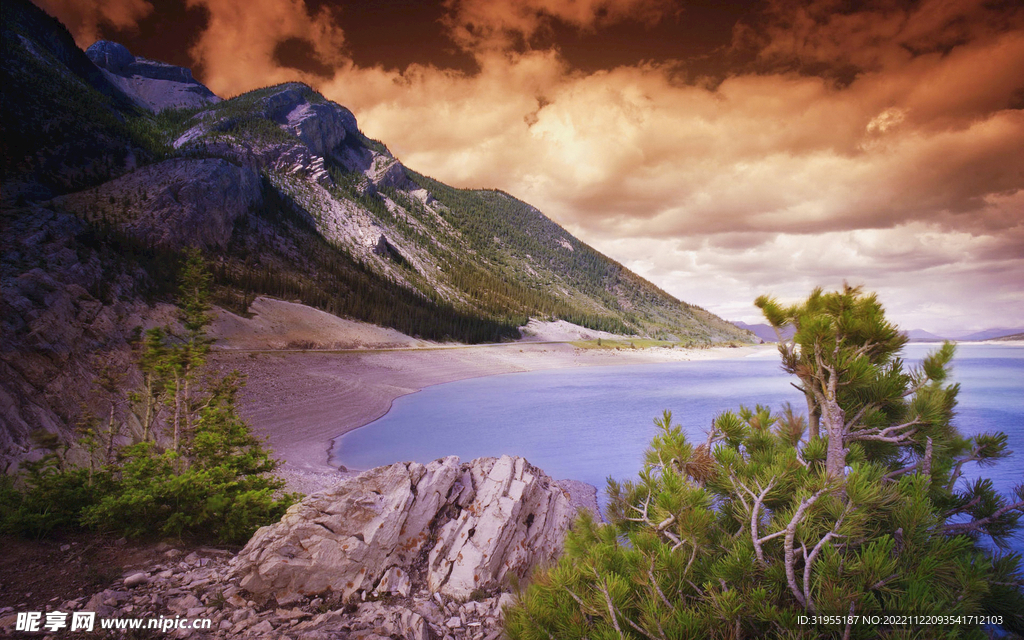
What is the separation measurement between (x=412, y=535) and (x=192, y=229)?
66.1 metres

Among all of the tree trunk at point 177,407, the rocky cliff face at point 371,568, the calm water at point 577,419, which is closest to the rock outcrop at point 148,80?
the calm water at point 577,419

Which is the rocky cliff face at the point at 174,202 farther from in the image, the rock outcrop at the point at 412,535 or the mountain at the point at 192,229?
the rock outcrop at the point at 412,535

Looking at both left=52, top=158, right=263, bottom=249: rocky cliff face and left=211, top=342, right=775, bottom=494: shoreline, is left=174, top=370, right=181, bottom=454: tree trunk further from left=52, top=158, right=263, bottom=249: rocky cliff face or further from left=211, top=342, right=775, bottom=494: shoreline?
left=52, top=158, right=263, bottom=249: rocky cliff face

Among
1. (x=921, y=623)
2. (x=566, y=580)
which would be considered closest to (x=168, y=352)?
(x=566, y=580)

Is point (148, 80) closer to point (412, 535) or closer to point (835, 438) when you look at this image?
point (412, 535)

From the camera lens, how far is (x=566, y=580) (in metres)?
2.64

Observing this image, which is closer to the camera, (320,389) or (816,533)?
(816,533)

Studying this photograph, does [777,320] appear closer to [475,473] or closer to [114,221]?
[475,473]

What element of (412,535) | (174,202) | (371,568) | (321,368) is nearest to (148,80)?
(174,202)

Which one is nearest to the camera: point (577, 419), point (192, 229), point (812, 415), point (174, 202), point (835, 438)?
point (835, 438)

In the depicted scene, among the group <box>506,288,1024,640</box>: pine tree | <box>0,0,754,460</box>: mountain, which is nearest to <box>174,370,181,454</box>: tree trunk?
<box>0,0,754,460</box>: mountain

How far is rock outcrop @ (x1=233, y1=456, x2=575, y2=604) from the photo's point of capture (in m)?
3.85

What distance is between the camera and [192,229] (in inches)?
2083

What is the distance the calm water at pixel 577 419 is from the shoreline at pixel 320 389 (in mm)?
1030
